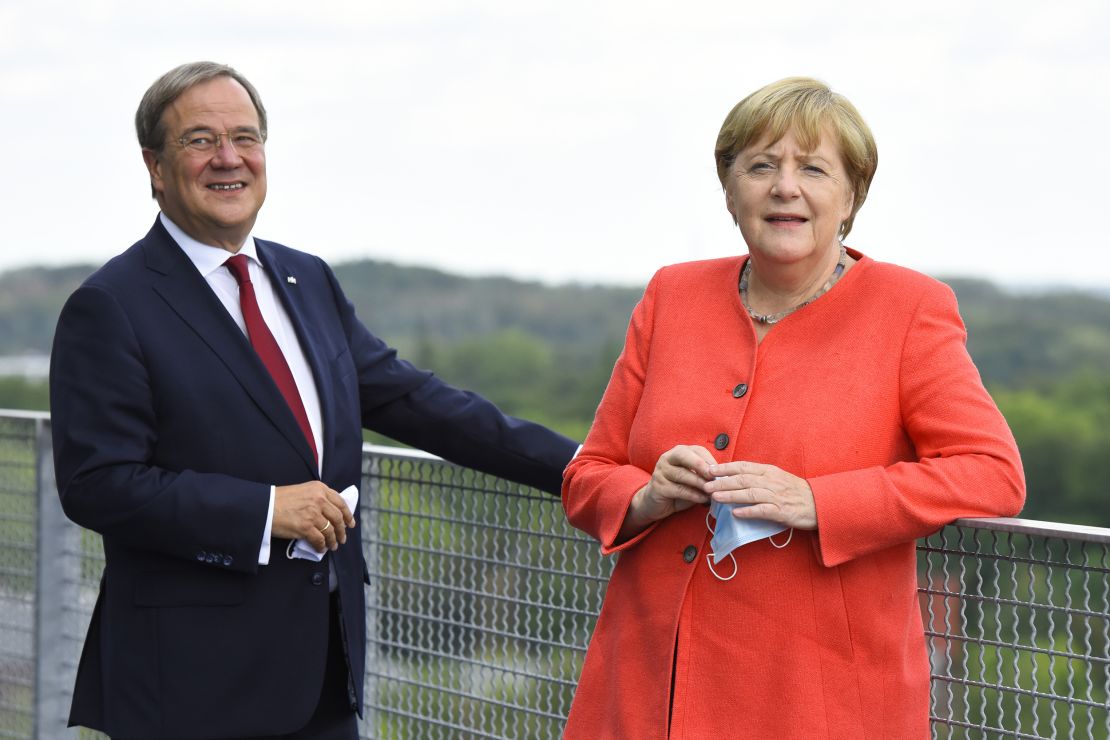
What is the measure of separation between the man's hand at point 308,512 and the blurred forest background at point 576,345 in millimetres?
53836

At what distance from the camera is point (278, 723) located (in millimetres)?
2912

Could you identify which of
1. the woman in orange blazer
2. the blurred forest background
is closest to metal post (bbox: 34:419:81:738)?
the woman in orange blazer

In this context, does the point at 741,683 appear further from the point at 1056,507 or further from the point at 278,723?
the point at 1056,507

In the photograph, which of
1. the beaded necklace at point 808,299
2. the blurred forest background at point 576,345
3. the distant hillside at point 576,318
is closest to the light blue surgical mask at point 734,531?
the beaded necklace at point 808,299

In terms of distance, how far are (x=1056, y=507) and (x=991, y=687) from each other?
70617 mm

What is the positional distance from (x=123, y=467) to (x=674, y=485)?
1.12m

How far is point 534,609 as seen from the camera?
338cm

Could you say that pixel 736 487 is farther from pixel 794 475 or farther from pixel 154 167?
pixel 154 167

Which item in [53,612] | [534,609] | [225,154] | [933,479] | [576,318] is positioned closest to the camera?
[933,479]

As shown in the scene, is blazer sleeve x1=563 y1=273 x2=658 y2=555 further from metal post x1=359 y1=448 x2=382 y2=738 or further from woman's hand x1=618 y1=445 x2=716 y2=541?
metal post x1=359 y1=448 x2=382 y2=738

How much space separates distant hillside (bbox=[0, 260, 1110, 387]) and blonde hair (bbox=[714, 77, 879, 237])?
70.8 meters

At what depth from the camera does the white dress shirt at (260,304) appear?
2988 mm

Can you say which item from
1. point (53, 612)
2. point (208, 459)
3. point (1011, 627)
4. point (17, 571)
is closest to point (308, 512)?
point (208, 459)

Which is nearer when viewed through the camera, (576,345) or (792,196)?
Answer: (792,196)
